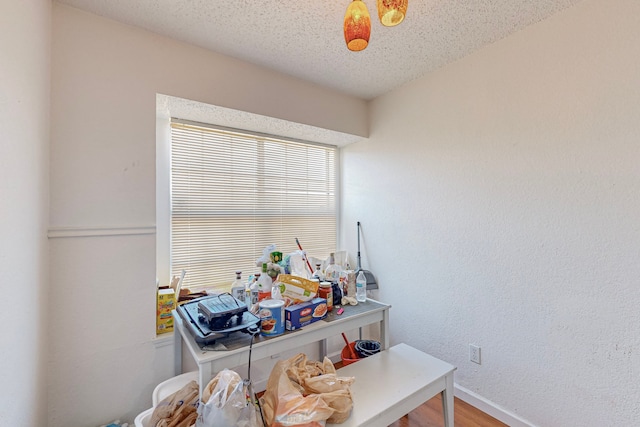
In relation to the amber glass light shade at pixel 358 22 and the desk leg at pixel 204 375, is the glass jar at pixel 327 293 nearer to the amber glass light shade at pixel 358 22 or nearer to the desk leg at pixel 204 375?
the desk leg at pixel 204 375

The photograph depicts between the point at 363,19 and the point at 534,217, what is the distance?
1469mm

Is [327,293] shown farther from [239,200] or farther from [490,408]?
[490,408]

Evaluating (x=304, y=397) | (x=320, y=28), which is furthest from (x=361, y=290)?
(x=320, y=28)

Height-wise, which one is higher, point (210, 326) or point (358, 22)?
point (358, 22)

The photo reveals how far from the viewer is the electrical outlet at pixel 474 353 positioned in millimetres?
1838

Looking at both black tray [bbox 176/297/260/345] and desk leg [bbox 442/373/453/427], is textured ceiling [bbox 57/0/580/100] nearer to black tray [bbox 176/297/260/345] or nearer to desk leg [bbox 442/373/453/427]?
black tray [bbox 176/297/260/345]

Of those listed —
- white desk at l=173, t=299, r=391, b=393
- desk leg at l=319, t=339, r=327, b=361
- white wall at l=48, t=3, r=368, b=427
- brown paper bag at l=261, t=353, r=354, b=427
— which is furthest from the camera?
desk leg at l=319, t=339, r=327, b=361

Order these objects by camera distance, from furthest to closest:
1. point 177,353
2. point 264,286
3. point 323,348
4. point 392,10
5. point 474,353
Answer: point 323,348 → point 474,353 → point 177,353 → point 264,286 → point 392,10

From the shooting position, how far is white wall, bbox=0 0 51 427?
3.03 feet

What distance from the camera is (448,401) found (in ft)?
4.78

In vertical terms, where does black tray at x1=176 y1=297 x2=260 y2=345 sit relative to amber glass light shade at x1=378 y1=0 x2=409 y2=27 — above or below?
below

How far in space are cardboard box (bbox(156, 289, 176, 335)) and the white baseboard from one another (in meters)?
2.05

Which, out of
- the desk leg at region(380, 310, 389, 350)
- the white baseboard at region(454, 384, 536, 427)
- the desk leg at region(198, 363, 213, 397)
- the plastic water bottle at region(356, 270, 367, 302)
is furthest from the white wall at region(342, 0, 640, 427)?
the desk leg at region(198, 363, 213, 397)

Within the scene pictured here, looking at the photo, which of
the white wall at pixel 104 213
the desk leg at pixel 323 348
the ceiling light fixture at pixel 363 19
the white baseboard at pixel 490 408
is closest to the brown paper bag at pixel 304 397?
the white wall at pixel 104 213
